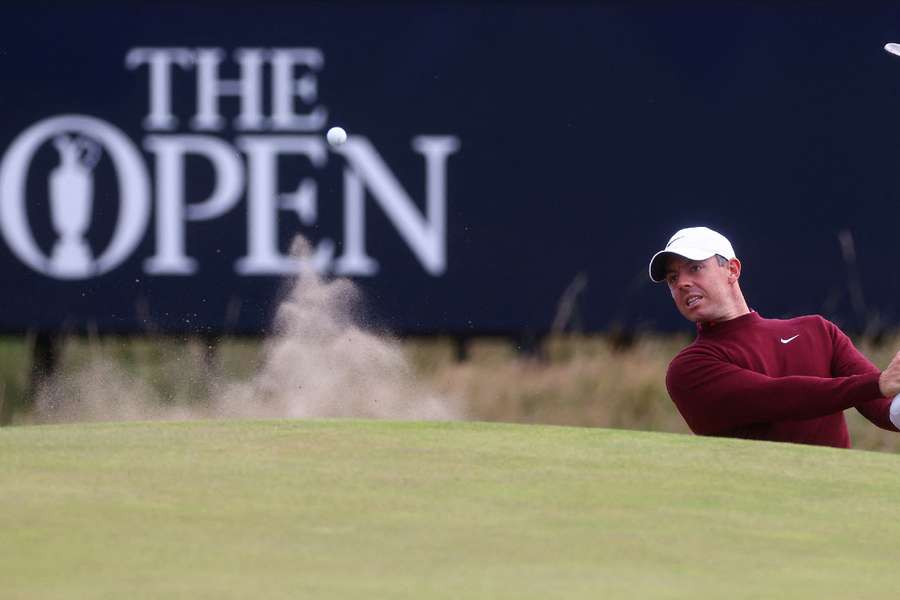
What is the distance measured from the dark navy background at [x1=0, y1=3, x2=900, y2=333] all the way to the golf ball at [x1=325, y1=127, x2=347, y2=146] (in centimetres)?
10

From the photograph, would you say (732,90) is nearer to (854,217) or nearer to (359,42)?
(854,217)

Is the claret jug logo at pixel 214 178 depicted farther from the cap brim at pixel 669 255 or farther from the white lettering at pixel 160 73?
the cap brim at pixel 669 255

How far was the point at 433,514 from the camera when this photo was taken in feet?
8.83

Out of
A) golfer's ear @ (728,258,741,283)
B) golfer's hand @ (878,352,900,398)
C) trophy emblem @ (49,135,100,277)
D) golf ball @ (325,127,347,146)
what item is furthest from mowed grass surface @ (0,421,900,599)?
trophy emblem @ (49,135,100,277)

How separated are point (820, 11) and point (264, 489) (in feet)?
15.7

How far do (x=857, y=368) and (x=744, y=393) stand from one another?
1.33 ft

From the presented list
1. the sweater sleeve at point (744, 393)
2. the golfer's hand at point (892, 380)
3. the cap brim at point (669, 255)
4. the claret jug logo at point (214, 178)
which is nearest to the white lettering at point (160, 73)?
the claret jug logo at point (214, 178)

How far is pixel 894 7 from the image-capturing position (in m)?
7.11

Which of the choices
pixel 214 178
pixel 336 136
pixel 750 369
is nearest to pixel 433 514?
pixel 750 369

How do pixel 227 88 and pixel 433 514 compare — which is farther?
pixel 227 88

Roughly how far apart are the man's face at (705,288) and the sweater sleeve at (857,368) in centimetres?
28

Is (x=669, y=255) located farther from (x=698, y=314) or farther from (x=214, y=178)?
(x=214, y=178)

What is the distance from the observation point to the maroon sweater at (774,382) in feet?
12.4

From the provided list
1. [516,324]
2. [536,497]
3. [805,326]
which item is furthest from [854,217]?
[536,497]
